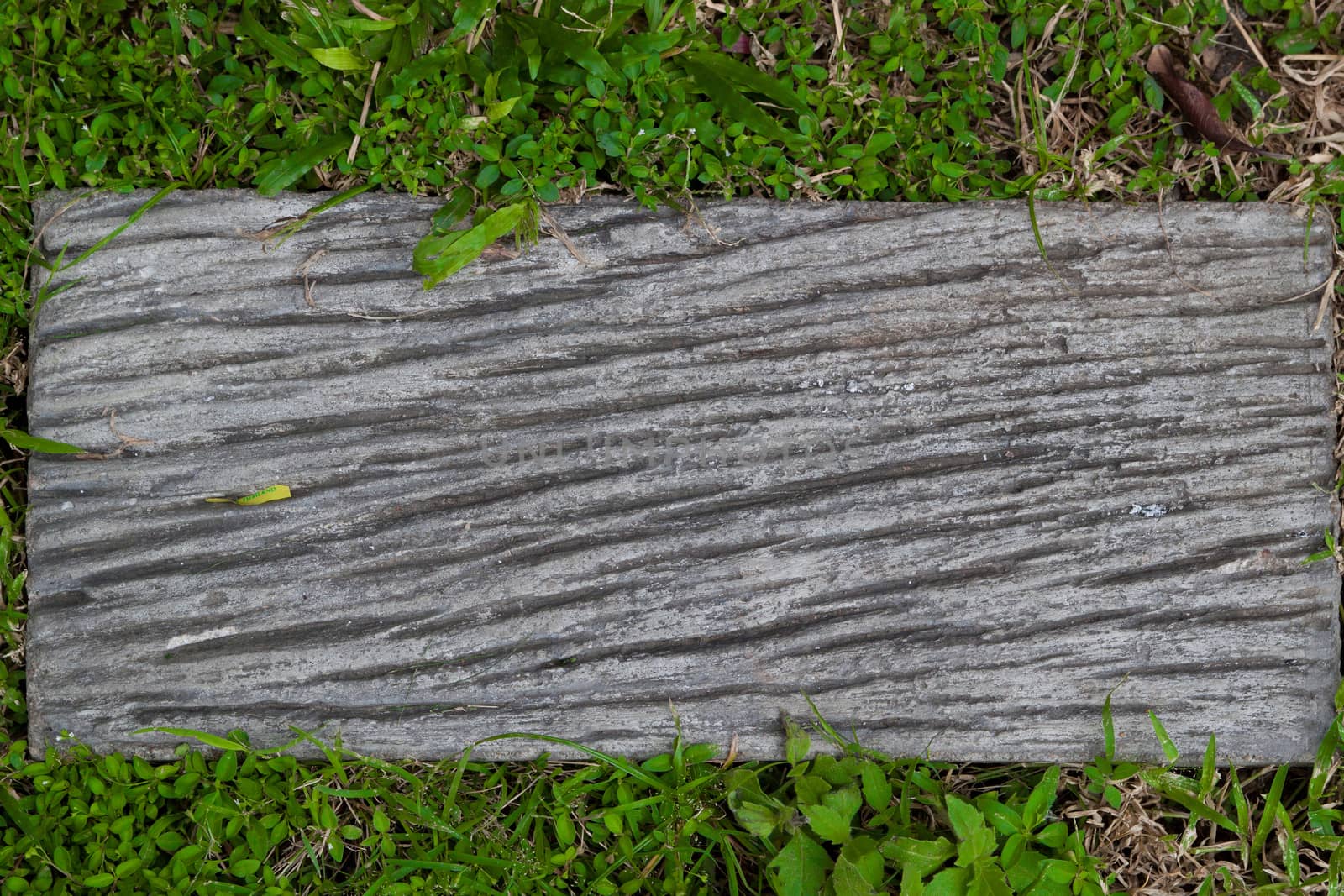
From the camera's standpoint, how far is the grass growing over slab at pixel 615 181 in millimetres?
1965

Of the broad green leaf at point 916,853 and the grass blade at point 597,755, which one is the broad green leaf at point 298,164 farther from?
the broad green leaf at point 916,853

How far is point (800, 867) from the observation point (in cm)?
194

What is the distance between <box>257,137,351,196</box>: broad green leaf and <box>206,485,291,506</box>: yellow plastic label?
651 millimetres

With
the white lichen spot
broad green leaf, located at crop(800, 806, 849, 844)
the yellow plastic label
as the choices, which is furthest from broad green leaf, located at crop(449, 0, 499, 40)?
broad green leaf, located at crop(800, 806, 849, 844)

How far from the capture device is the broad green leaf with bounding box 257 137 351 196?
197 cm

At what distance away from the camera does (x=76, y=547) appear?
196 cm

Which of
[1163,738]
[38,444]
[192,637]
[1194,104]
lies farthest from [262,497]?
[1194,104]

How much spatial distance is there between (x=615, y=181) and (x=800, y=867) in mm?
1582

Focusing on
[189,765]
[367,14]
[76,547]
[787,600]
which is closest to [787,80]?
[367,14]

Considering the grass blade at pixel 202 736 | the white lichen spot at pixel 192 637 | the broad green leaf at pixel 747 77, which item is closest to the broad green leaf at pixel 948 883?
the grass blade at pixel 202 736

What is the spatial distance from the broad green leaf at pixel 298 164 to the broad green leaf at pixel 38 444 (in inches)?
27.1

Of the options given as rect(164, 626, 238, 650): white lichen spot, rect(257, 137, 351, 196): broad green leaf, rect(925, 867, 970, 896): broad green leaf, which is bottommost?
rect(925, 867, 970, 896): broad green leaf

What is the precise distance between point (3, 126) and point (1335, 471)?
3168mm

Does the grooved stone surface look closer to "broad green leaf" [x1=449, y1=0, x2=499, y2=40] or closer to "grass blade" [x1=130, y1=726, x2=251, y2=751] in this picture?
"grass blade" [x1=130, y1=726, x2=251, y2=751]
